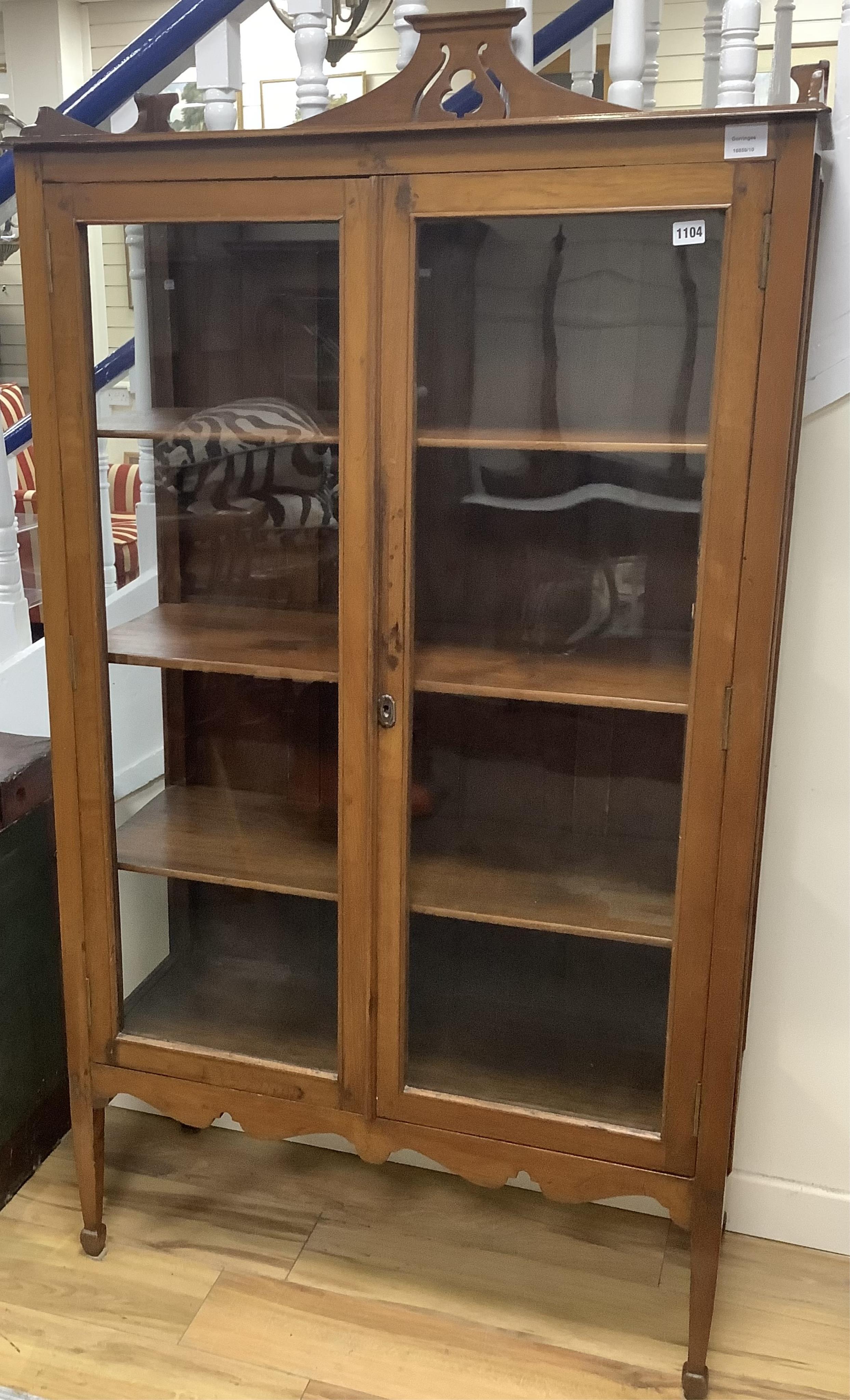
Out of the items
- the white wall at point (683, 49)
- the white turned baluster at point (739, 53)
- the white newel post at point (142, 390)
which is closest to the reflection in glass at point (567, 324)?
the white turned baluster at point (739, 53)

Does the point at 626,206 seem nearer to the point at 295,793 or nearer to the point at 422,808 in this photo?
the point at 422,808

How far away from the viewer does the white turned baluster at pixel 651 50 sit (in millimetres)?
1631

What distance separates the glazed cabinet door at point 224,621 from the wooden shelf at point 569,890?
11cm

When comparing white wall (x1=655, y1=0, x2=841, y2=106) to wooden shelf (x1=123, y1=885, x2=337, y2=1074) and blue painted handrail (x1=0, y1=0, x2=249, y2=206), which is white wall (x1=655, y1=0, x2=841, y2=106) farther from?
wooden shelf (x1=123, y1=885, x2=337, y2=1074)

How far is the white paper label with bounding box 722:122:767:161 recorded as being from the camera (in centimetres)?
117

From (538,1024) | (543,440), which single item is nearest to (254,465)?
(543,440)

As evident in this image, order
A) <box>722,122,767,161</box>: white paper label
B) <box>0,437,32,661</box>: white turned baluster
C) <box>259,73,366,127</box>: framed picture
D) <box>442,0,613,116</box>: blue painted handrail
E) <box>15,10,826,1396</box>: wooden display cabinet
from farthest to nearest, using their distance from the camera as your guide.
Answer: <box>259,73,366,127</box>: framed picture, <box>442,0,613,116</box>: blue painted handrail, <box>0,437,32,661</box>: white turned baluster, <box>15,10,826,1396</box>: wooden display cabinet, <box>722,122,767,161</box>: white paper label

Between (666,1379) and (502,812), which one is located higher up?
(502,812)

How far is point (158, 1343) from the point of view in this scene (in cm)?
157

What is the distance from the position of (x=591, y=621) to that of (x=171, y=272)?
28.5 inches

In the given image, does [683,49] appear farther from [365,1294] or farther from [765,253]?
[365,1294]

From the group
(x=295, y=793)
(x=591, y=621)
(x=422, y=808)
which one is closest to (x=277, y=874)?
(x=295, y=793)

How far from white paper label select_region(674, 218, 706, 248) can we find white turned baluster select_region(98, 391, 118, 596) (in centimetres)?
76

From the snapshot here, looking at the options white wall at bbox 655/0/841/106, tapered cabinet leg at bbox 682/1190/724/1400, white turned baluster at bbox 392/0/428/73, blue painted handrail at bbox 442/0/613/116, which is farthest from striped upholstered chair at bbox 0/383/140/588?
white wall at bbox 655/0/841/106
